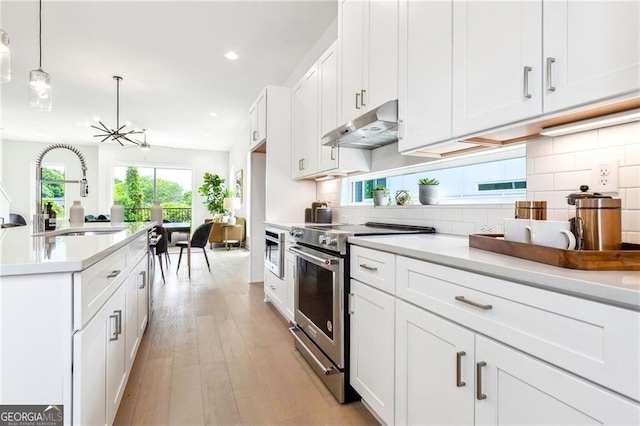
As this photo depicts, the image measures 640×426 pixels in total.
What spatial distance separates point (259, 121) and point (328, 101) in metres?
1.59

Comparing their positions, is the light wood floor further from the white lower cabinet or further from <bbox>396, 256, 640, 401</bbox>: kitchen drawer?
<bbox>396, 256, 640, 401</bbox>: kitchen drawer

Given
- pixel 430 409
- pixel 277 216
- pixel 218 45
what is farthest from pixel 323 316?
pixel 218 45

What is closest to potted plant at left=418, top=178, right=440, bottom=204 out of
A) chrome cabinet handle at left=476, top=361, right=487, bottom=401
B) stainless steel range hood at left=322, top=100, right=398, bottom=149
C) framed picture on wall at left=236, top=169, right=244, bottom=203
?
stainless steel range hood at left=322, top=100, right=398, bottom=149

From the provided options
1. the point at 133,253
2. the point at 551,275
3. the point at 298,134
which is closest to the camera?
the point at 551,275

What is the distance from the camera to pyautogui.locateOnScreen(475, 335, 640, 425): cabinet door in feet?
2.28

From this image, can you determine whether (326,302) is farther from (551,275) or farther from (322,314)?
(551,275)

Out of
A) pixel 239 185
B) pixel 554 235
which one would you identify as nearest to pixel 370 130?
pixel 554 235

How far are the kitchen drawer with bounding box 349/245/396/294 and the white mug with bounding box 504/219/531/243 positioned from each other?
0.45m

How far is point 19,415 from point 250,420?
97 cm

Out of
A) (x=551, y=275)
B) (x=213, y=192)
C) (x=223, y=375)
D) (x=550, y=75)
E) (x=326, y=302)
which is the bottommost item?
(x=223, y=375)

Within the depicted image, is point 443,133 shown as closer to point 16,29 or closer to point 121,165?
point 16,29

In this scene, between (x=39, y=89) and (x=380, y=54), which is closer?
(x=380, y=54)

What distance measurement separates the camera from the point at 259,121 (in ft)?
13.3

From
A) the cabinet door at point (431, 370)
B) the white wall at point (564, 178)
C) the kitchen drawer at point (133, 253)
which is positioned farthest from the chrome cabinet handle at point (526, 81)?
the kitchen drawer at point (133, 253)
